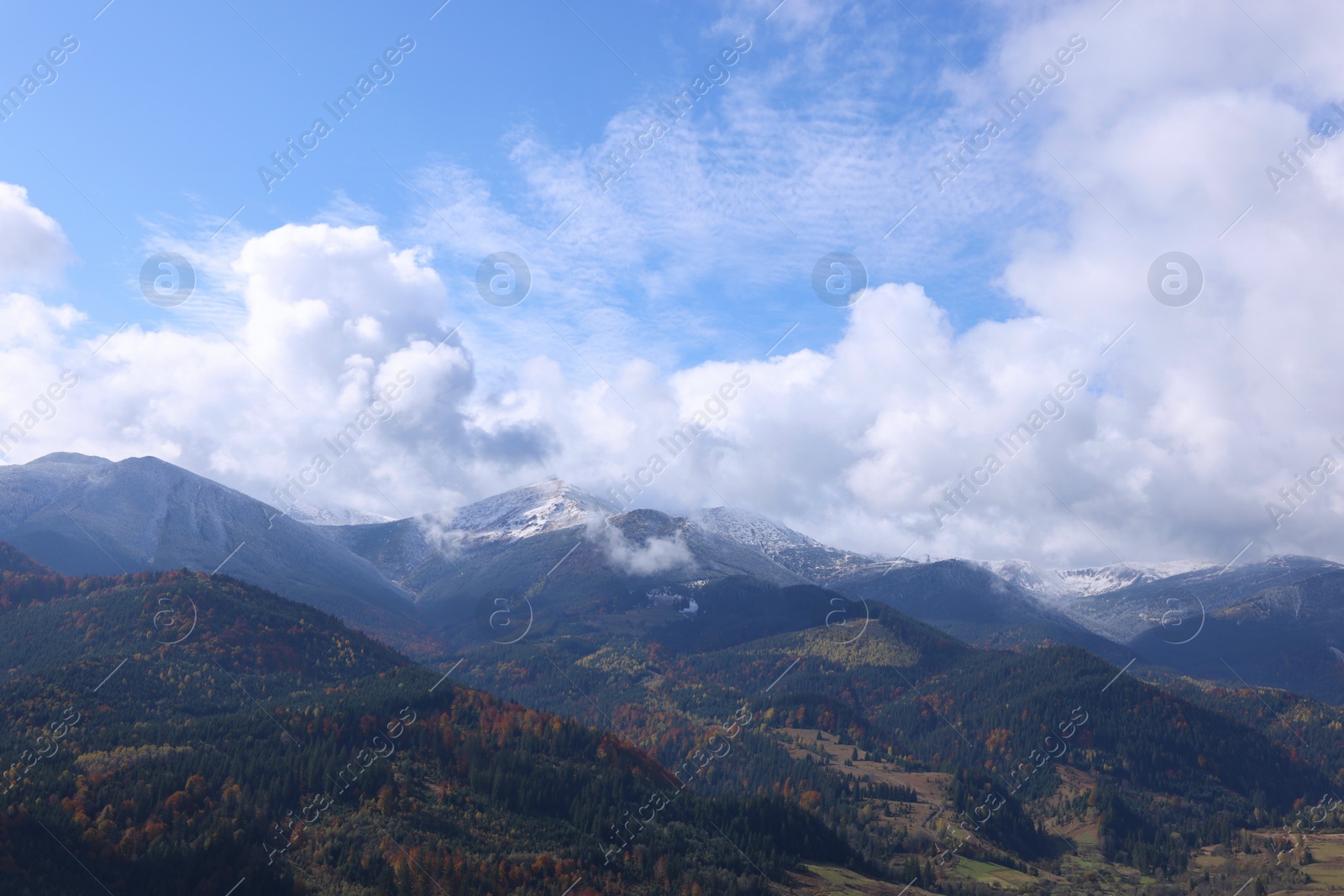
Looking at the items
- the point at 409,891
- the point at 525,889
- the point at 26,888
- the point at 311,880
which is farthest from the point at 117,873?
the point at 525,889

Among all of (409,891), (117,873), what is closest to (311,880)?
(409,891)

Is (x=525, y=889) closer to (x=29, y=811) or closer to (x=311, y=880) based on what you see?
(x=311, y=880)

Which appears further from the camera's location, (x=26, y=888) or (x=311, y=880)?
(x=311, y=880)

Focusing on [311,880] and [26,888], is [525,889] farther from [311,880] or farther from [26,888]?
[26,888]

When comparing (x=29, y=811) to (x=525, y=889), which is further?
(x=525, y=889)

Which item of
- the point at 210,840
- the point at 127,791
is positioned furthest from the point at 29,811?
the point at 210,840

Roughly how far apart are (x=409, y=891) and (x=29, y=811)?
270 ft

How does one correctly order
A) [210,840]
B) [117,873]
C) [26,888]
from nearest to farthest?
[26,888] → [117,873] → [210,840]

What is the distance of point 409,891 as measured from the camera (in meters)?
191

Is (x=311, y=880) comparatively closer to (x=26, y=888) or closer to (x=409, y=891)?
(x=409, y=891)

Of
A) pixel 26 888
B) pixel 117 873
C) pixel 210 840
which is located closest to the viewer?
pixel 26 888

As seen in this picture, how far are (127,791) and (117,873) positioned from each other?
1065 inches

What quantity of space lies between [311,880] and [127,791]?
49676mm

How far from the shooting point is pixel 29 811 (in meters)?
183
